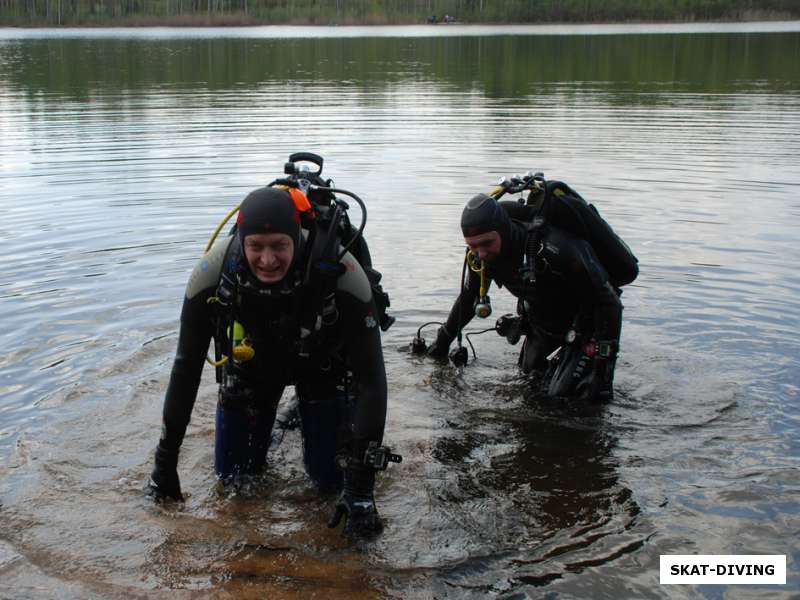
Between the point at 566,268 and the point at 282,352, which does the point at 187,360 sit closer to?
the point at 282,352

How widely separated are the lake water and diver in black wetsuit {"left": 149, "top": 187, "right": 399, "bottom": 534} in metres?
0.43

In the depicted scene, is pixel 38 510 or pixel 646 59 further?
pixel 646 59

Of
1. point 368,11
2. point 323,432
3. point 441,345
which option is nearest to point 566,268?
point 441,345

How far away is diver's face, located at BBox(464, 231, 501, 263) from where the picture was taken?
5.05m

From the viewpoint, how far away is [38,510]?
4.34 metres

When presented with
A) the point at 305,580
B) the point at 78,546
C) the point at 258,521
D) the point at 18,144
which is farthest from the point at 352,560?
the point at 18,144

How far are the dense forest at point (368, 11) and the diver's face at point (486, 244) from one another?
57.3 metres

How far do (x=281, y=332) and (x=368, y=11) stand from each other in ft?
233

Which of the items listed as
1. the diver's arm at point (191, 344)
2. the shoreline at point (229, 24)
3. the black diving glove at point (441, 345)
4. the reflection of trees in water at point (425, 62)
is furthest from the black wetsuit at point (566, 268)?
the shoreline at point (229, 24)

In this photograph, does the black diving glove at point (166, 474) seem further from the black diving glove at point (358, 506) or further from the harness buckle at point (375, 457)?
the harness buckle at point (375, 457)

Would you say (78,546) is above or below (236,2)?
below

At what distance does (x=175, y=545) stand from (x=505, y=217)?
2.56 meters

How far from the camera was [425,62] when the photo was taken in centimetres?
3403

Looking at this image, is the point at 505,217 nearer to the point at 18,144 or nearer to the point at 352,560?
the point at 352,560
